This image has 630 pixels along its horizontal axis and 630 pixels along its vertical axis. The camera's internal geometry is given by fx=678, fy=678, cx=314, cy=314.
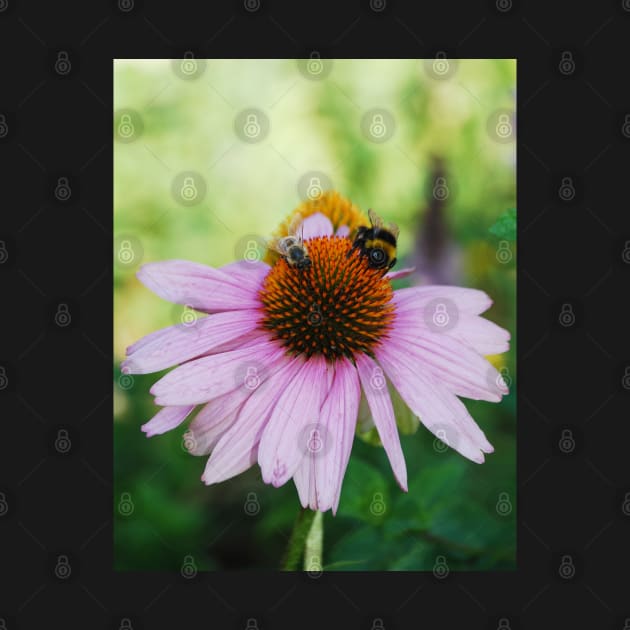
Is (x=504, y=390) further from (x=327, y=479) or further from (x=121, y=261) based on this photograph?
(x=121, y=261)

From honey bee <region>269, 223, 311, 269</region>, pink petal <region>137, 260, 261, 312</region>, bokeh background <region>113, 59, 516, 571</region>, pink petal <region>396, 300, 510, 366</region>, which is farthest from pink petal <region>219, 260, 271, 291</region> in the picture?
pink petal <region>396, 300, 510, 366</region>

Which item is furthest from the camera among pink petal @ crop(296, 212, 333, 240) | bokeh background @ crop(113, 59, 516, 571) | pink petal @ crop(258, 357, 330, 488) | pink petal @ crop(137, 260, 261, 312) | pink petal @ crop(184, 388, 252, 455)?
bokeh background @ crop(113, 59, 516, 571)

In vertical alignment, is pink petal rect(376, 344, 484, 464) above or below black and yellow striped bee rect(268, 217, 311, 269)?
below

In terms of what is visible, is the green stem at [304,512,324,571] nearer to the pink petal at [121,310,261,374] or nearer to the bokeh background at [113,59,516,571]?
the bokeh background at [113,59,516,571]

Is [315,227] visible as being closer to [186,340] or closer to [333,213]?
[333,213]

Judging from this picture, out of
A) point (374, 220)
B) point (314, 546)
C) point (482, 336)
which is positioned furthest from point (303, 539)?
point (374, 220)

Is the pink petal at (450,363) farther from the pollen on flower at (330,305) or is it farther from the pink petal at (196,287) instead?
the pink petal at (196,287)

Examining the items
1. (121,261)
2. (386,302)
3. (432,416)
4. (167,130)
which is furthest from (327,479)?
(167,130)

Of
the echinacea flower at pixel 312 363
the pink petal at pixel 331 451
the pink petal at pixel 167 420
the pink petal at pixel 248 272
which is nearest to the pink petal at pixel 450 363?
the echinacea flower at pixel 312 363
